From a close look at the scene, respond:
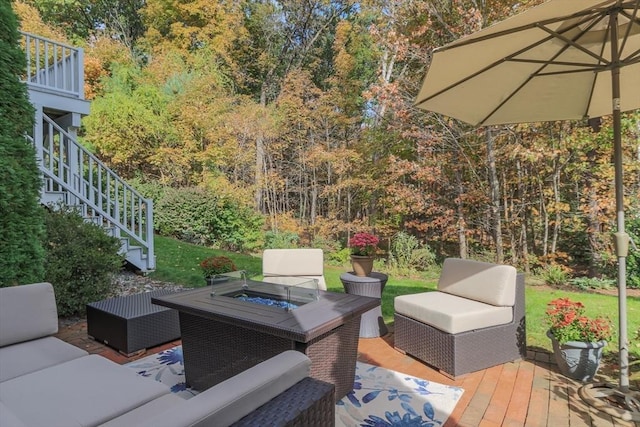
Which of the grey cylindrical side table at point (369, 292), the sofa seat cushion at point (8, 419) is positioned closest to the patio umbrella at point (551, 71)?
the grey cylindrical side table at point (369, 292)

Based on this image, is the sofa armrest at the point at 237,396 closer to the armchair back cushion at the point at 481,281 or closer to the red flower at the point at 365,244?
the armchair back cushion at the point at 481,281

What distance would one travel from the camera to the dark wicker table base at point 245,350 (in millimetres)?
2257

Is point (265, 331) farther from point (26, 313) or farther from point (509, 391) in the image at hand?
point (509, 391)

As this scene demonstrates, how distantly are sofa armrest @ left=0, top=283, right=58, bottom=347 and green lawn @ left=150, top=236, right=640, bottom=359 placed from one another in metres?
3.15

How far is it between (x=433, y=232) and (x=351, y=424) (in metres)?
6.52

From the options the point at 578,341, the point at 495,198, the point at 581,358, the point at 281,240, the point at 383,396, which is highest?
the point at 495,198

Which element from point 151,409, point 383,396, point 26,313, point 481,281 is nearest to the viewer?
point 151,409

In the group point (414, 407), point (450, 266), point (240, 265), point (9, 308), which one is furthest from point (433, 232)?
point (9, 308)

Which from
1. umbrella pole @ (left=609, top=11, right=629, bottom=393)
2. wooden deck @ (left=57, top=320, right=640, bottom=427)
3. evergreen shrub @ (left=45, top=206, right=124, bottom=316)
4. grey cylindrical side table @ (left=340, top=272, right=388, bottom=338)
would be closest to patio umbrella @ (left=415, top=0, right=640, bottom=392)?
umbrella pole @ (left=609, top=11, right=629, bottom=393)

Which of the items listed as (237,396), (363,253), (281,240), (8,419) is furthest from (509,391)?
(281,240)

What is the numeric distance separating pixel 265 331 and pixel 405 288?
4.00 meters

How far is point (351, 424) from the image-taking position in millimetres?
2264

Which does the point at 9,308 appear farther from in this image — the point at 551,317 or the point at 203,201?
the point at 203,201

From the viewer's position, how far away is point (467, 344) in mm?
2869
